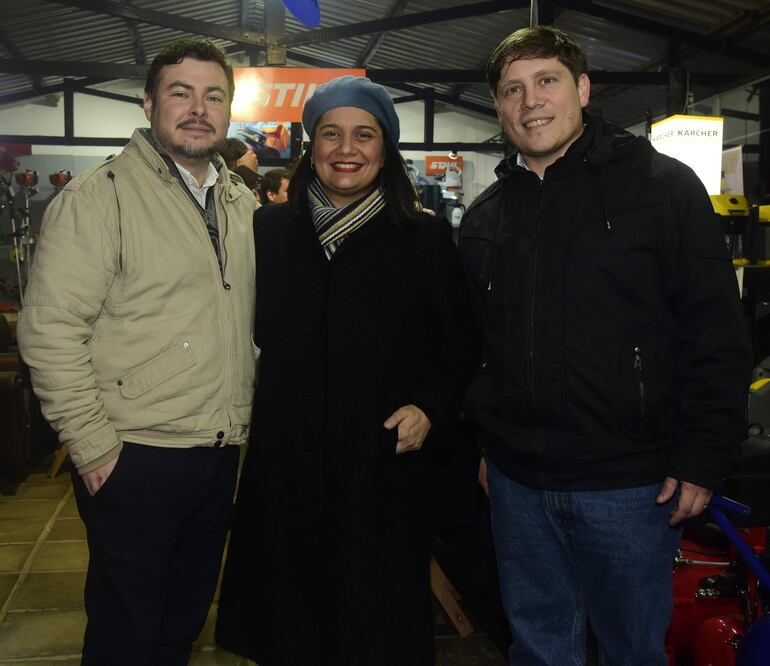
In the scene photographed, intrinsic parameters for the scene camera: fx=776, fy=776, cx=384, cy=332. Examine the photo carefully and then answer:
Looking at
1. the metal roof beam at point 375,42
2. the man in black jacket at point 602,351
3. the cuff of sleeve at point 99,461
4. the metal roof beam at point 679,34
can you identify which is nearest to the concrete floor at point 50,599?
the man in black jacket at point 602,351

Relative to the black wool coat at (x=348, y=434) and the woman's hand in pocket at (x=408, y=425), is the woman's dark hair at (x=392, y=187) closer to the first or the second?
the black wool coat at (x=348, y=434)

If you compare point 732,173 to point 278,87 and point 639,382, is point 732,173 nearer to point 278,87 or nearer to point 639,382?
point 278,87

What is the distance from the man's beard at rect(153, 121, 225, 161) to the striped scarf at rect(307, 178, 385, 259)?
0.31 m

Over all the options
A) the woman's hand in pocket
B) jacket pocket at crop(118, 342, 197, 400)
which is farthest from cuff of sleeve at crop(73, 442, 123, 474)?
the woman's hand in pocket

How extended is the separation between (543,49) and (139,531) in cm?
143

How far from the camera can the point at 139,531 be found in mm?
1819

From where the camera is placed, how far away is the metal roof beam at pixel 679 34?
7982 mm

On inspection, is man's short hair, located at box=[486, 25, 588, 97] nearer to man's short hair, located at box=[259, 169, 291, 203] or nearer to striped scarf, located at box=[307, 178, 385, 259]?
striped scarf, located at box=[307, 178, 385, 259]

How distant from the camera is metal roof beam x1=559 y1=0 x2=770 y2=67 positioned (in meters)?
7.98

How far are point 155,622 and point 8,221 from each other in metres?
11.0

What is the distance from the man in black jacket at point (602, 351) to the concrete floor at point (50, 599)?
1210mm

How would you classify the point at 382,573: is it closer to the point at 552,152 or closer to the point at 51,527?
the point at 552,152

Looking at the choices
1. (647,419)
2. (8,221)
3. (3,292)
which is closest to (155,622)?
(647,419)

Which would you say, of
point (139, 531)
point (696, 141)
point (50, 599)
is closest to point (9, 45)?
point (696, 141)
